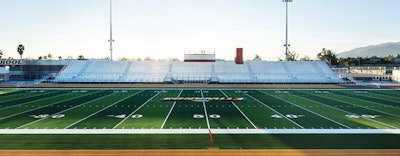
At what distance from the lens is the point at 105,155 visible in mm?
11125

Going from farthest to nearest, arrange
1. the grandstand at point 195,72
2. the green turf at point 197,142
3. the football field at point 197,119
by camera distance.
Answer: the grandstand at point 195,72
the football field at point 197,119
the green turf at point 197,142

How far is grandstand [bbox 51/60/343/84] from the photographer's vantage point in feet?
171

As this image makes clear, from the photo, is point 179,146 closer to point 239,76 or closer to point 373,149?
point 373,149

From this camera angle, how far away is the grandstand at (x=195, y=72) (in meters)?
52.2

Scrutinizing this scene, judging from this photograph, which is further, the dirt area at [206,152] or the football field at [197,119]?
the football field at [197,119]

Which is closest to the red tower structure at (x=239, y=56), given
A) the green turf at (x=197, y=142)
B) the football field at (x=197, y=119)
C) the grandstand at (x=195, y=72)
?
the grandstand at (x=195, y=72)

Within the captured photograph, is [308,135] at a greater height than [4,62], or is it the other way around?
[4,62]

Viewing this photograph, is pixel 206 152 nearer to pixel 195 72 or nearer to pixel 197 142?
pixel 197 142

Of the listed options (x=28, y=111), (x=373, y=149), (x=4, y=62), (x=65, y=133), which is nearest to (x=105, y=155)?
(x=65, y=133)

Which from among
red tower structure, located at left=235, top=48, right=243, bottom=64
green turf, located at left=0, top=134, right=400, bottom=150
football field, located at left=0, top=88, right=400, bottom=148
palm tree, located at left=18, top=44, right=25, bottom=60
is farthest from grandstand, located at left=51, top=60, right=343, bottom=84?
palm tree, located at left=18, top=44, right=25, bottom=60

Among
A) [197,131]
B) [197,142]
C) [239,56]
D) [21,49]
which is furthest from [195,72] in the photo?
[21,49]

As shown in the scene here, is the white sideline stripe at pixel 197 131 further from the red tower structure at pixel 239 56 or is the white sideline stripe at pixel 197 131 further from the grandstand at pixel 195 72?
the red tower structure at pixel 239 56

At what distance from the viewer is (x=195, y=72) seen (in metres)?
57.1

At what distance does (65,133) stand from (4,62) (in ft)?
176
